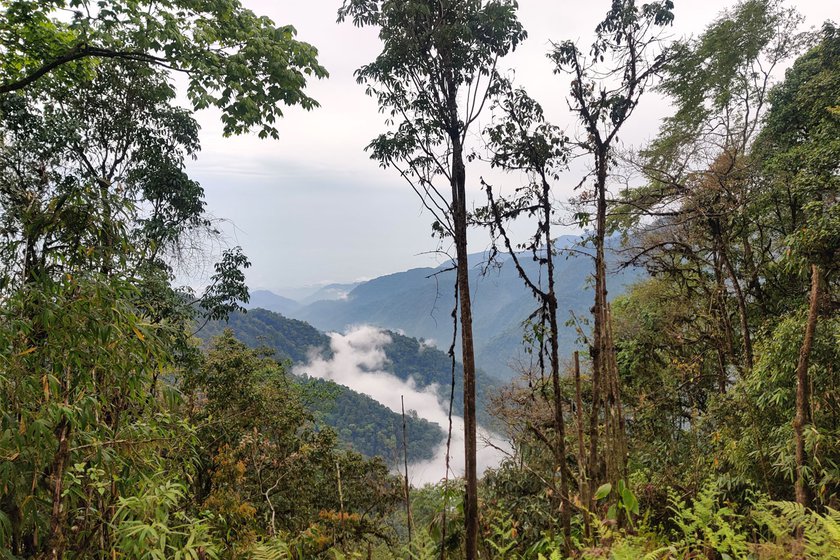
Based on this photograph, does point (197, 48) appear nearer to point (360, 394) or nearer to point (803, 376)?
point (803, 376)

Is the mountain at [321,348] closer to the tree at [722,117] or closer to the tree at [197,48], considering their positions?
the tree at [722,117]

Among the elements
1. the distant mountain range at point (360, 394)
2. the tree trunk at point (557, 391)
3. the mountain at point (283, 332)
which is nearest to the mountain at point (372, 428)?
the distant mountain range at point (360, 394)

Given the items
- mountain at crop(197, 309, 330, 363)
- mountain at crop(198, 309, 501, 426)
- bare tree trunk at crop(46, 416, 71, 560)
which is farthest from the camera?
mountain at crop(197, 309, 330, 363)

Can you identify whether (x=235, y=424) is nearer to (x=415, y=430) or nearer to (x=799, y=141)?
(x=799, y=141)

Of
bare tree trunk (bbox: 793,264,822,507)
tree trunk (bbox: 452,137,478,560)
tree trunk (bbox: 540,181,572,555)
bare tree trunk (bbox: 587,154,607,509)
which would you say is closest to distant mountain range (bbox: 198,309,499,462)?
tree trunk (bbox: 452,137,478,560)

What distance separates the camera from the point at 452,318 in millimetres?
5602

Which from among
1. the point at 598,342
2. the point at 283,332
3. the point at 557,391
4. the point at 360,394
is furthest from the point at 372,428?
the point at 598,342

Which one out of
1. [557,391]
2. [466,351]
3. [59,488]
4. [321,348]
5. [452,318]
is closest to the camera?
[59,488]

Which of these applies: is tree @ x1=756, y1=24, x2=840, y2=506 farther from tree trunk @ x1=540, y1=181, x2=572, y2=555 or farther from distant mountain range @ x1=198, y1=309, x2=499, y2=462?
distant mountain range @ x1=198, y1=309, x2=499, y2=462

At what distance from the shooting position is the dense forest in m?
1.98

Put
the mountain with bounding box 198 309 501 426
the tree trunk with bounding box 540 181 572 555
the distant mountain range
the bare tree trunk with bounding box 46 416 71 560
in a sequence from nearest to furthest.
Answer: the bare tree trunk with bounding box 46 416 71 560, the tree trunk with bounding box 540 181 572 555, the distant mountain range, the mountain with bounding box 198 309 501 426

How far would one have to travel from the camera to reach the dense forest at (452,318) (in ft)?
6.50

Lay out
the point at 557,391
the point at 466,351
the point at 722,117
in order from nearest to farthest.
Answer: the point at 557,391
the point at 466,351
the point at 722,117

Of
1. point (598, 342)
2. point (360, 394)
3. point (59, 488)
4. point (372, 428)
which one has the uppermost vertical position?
point (598, 342)
